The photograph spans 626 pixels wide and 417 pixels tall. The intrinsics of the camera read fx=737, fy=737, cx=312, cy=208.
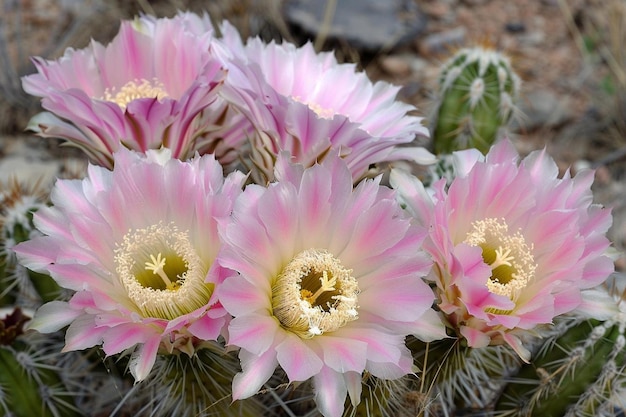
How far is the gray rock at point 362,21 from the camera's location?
2.90 meters

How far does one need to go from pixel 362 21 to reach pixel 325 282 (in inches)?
87.0

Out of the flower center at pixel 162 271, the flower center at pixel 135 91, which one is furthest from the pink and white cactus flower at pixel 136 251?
the flower center at pixel 135 91

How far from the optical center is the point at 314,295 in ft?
3.11

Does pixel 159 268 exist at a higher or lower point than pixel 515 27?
higher

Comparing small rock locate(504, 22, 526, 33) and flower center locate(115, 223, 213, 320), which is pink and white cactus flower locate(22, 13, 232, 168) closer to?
flower center locate(115, 223, 213, 320)

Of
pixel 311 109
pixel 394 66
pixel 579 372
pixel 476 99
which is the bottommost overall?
pixel 394 66

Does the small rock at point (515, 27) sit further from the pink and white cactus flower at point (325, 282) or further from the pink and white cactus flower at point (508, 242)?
the pink and white cactus flower at point (325, 282)

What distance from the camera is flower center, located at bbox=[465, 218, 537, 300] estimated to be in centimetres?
99

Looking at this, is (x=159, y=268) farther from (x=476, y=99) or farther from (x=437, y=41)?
(x=437, y=41)

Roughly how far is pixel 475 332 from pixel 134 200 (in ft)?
A: 1.55

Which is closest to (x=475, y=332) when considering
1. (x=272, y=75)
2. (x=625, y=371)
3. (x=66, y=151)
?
(x=625, y=371)

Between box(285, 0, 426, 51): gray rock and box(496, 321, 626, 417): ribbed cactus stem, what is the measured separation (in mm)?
1903

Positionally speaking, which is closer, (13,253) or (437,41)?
(13,253)

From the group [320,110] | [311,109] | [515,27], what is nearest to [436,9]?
[515,27]
